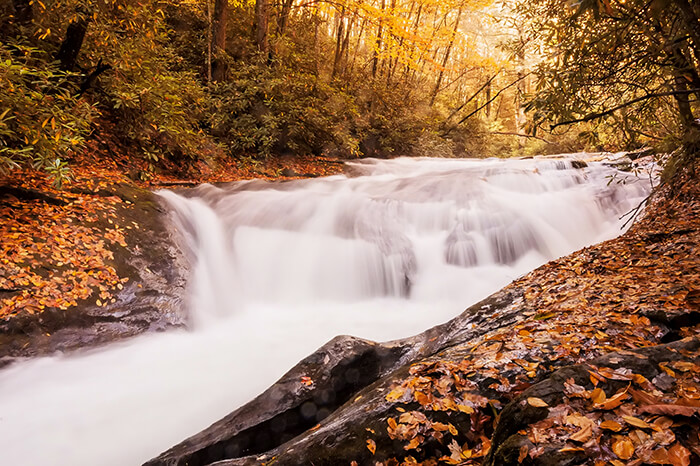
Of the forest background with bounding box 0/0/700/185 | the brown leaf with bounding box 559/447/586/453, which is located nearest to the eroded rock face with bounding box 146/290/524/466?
the brown leaf with bounding box 559/447/586/453

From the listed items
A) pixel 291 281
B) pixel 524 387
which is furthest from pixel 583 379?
pixel 291 281

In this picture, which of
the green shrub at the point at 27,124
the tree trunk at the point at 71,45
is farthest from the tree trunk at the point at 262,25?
the green shrub at the point at 27,124

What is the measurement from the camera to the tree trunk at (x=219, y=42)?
11539mm

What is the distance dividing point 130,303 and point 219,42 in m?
9.92

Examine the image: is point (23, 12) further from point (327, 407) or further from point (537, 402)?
point (537, 402)

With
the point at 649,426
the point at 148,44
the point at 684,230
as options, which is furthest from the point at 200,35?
the point at 649,426

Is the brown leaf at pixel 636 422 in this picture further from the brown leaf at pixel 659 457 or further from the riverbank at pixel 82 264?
the riverbank at pixel 82 264

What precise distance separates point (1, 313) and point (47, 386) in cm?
96

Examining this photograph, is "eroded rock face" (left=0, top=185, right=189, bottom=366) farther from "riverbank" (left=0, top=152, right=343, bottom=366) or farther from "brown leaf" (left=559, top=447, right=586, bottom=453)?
"brown leaf" (left=559, top=447, right=586, bottom=453)

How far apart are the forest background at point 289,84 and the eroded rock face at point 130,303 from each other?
4.44 ft

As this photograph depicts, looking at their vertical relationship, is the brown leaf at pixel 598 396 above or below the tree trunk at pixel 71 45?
below

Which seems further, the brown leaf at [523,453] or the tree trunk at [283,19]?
the tree trunk at [283,19]

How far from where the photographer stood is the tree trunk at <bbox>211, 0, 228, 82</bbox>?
1154 centimetres

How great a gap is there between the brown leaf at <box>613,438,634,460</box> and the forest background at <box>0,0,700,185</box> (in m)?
1.62
